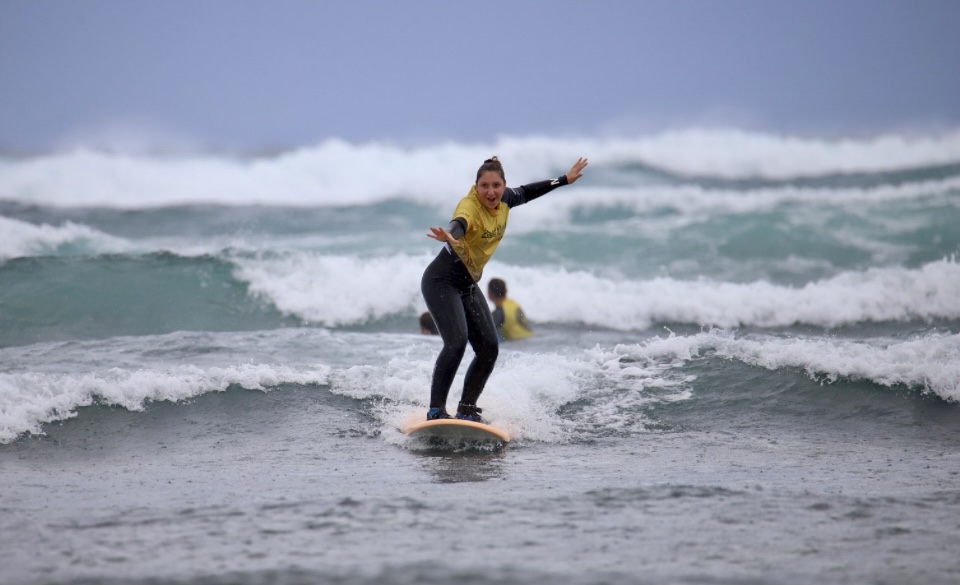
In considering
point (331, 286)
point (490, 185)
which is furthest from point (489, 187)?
point (331, 286)

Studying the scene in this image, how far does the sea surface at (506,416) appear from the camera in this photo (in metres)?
4.42

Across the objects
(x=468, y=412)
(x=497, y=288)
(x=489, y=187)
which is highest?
(x=489, y=187)

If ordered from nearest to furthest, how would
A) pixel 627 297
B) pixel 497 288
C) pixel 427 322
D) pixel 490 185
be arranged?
1. pixel 490 185
2. pixel 427 322
3. pixel 497 288
4. pixel 627 297

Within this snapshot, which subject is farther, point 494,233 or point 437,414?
point 437,414

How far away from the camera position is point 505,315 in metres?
12.9

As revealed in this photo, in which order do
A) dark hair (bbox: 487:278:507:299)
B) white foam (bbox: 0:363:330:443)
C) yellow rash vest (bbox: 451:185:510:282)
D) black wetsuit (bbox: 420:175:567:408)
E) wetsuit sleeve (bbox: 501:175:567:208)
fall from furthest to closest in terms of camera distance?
1. dark hair (bbox: 487:278:507:299)
2. white foam (bbox: 0:363:330:443)
3. wetsuit sleeve (bbox: 501:175:567:208)
4. black wetsuit (bbox: 420:175:567:408)
5. yellow rash vest (bbox: 451:185:510:282)

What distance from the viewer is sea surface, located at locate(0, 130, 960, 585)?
174 inches

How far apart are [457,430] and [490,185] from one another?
1.81 meters

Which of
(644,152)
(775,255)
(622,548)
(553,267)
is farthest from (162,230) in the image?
(622,548)

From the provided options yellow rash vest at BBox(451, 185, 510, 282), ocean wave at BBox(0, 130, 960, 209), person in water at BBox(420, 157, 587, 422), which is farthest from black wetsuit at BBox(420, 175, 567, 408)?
ocean wave at BBox(0, 130, 960, 209)

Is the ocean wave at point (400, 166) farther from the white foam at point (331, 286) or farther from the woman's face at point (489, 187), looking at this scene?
the woman's face at point (489, 187)

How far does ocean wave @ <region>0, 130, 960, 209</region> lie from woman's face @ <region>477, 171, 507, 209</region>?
68.8ft

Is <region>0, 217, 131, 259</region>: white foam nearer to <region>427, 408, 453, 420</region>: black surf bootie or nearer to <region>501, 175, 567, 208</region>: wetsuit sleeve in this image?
→ <region>427, 408, 453, 420</region>: black surf bootie

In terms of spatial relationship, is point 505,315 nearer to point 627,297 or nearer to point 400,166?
point 627,297
